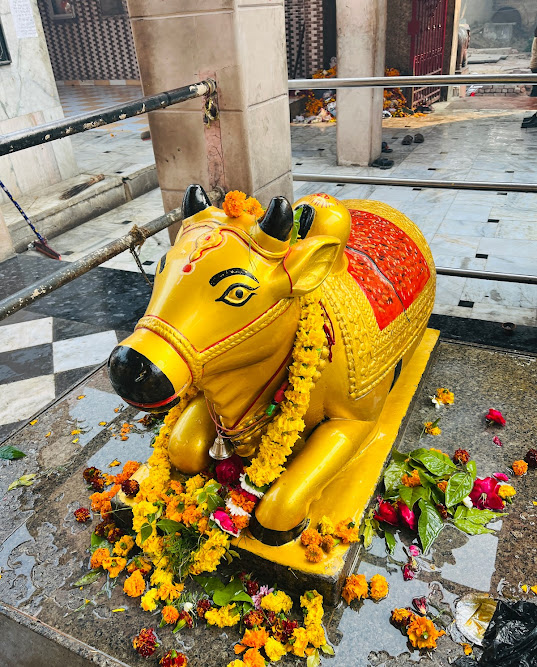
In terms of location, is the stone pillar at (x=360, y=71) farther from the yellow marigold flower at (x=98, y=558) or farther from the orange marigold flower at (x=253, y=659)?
the orange marigold flower at (x=253, y=659)

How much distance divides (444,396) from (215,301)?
56.8 inches

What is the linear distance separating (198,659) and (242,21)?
8.14 feet

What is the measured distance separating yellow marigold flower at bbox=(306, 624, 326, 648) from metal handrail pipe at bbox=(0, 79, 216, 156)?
1683 mm

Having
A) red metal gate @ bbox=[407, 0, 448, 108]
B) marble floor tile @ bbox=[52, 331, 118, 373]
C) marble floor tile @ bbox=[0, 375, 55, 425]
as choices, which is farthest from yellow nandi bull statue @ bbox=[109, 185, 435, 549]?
red metal gate @ bbox=[407, 0, 448, 108]

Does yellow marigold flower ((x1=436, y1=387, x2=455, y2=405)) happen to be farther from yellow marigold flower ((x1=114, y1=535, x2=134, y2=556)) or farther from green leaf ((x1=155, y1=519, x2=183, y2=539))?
yellow marigold flower ((x1=114, y1=535, x2=134, y2=556))

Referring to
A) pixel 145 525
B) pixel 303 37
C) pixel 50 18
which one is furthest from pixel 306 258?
pixel 50 18

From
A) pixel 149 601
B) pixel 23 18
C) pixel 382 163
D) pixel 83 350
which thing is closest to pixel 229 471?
pixel 149 601

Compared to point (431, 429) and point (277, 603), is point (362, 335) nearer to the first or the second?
point (431, 429)

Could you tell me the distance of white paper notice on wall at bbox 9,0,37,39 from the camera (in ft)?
20.2

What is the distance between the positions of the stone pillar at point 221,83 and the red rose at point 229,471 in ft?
4.61

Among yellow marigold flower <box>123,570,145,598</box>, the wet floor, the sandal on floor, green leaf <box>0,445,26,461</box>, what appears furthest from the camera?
the sandal on floor

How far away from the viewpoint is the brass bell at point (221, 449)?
2.03 m

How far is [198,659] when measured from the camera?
1.70 m

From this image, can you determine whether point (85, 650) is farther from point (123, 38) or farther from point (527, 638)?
point (123, 38)
